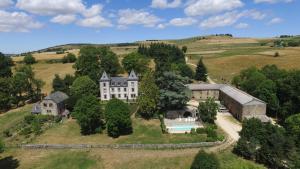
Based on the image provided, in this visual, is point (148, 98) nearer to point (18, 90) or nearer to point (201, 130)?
point (201, 130)

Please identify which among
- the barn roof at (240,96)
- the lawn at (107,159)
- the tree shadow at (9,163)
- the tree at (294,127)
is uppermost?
the barn roof at (240,96)

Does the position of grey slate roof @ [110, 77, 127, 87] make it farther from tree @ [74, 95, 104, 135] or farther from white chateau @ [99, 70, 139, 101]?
tree @ [74, 95, 104, 135]

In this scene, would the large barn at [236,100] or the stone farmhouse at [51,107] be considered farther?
the stone farmhouse at [51,107]

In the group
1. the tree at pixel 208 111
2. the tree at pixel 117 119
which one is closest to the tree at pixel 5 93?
the tree at pixel 117 119

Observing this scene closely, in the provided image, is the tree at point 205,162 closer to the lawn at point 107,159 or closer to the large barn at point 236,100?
the lawn at point 107,159

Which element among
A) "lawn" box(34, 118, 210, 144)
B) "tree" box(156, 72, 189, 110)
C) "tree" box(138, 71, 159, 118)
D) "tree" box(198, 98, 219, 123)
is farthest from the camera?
"tree" box(156, 72, 189, 110)

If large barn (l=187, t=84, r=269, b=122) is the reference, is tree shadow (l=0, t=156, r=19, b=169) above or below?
below

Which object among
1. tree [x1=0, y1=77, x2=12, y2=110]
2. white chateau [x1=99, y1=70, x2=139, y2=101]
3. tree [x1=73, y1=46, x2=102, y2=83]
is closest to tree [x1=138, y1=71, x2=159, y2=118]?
white chateau [x1=99, y1=70, x2=139, y2=101]
